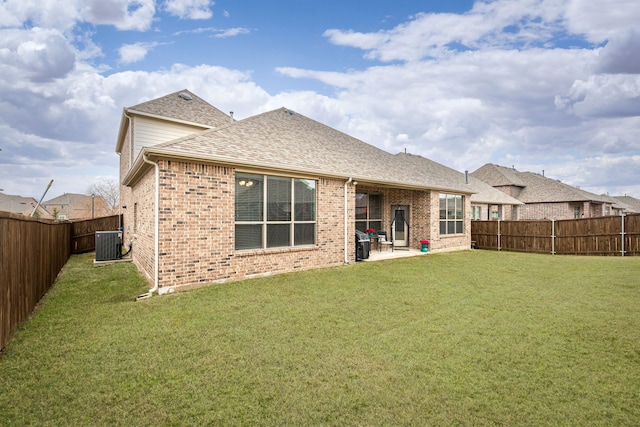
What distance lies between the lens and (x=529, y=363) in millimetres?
3400

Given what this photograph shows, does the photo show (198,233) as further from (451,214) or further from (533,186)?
(533,186)

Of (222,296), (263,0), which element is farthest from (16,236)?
(263,0)

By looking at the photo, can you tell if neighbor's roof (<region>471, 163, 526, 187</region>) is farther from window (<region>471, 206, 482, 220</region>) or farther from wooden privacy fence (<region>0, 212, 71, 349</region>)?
wooden privacy fence (<region>0, 212, 71, 349</region>)

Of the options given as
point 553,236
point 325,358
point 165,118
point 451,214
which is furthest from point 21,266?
point 553,236

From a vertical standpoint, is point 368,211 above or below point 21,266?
above

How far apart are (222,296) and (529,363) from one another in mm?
5273

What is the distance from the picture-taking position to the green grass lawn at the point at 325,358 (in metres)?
2.56

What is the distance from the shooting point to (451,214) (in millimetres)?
15328

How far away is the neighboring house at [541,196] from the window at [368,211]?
20.5 meters

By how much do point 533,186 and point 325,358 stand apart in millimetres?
35240

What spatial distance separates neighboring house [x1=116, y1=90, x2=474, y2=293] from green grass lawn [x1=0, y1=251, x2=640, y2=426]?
120 centimetres

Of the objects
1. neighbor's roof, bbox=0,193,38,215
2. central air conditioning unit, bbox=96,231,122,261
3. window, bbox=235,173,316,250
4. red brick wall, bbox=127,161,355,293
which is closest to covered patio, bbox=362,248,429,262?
window, bbox=235,173,316,250

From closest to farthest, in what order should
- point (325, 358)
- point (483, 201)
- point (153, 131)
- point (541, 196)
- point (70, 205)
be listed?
1. point (325, 358)
2. point (153, 131)
3. point (483, 201)
4. point (541, 196)
5. point (70, 205)

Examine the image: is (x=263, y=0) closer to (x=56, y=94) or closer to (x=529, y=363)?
(x=56, y=94)
